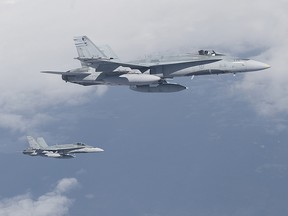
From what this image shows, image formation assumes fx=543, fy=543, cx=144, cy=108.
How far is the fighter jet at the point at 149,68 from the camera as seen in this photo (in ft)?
240

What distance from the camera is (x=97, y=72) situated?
253 ft

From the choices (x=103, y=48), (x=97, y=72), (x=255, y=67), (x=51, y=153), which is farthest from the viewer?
(x=51, y=153)

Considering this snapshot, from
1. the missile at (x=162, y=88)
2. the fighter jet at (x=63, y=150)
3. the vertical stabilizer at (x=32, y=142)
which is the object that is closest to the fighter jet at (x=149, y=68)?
the missile at (x=162, y=88)

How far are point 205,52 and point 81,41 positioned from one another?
58.3 ft

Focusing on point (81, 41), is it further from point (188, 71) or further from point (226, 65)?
point (226, 65)

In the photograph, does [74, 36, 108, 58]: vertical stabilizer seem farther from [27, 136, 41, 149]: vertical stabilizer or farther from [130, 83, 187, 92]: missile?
[27, 136, 41, 149]: vertical stabilizer

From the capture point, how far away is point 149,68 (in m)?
75.8

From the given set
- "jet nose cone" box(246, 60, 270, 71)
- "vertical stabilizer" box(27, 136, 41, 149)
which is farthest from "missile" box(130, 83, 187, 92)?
"vertical stabilizer" box(27, 136, 41, 149)

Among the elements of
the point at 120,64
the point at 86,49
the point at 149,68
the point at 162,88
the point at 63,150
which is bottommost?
the point at 63,150

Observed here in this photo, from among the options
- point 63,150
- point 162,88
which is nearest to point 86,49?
point 162,88

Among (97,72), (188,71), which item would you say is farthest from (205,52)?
(97,72)

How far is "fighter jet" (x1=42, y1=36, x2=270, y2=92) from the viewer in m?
73.1

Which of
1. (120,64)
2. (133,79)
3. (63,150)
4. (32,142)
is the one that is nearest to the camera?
(133,79)

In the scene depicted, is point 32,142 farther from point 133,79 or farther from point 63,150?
point 133,79
